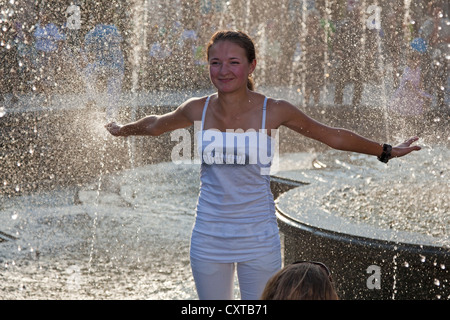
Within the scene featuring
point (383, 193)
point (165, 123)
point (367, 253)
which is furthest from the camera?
point (383, 193)

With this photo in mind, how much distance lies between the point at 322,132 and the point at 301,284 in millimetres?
756

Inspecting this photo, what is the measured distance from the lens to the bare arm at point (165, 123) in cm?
238

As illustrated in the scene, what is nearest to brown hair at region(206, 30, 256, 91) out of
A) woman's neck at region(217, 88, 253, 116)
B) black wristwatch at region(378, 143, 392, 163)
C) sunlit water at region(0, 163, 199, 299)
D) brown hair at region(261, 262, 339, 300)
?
woman's neck at region(217, 88, 253, 116)

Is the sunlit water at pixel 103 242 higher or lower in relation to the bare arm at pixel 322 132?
lower

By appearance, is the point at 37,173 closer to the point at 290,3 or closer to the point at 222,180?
the point at 222,180

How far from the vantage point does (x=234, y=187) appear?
7.23ft

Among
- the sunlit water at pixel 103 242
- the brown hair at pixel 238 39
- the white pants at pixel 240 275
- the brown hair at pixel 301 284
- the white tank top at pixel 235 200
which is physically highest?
the brown hair at pixel 238 39

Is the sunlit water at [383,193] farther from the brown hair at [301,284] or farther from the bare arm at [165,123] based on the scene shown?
the brown hair at [301,284]

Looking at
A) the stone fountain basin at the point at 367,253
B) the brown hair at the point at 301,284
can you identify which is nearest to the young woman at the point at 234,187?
the brown hair at the point at 301,284

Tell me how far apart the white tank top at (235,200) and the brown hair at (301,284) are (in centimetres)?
45

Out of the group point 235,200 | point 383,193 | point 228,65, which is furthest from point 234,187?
point 383,193

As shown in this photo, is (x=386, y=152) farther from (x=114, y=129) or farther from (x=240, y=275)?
(x=114, y=129)

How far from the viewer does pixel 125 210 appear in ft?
18.1
